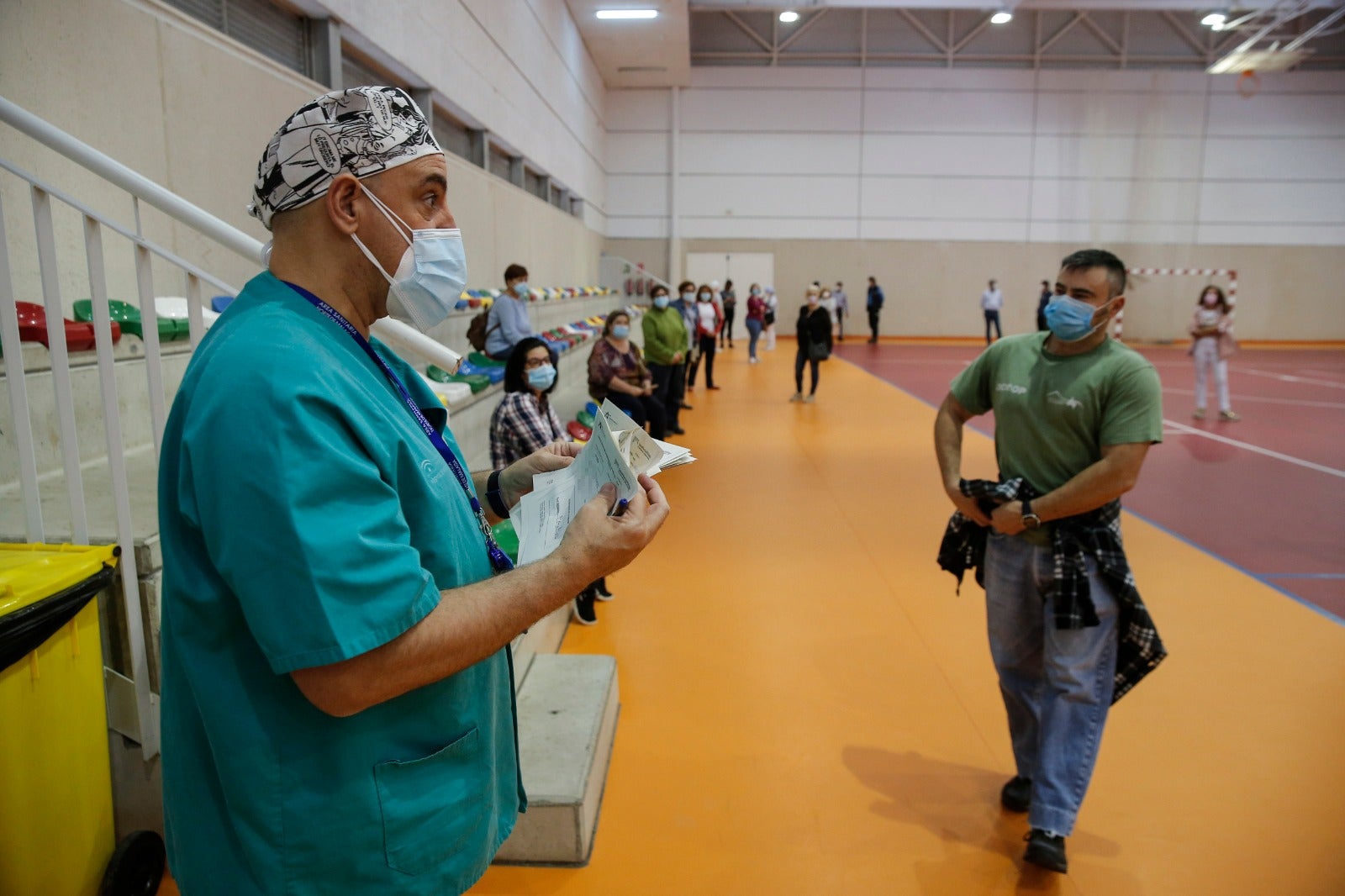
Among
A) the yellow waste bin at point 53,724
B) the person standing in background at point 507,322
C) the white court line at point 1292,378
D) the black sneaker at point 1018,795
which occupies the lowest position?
the black sneaker at point 1018,795

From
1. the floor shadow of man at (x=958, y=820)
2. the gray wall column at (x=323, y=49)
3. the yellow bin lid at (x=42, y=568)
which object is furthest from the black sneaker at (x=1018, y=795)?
the gray wall column at (x=323, y=49)

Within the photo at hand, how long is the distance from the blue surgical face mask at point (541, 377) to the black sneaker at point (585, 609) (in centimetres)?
115

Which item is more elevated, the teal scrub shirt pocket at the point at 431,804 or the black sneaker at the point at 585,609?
the teal scrub shirt pocket at the point at 431,804

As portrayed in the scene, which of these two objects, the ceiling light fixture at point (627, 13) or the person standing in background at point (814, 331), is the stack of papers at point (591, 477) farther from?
the ceiling light fixture at point (627, 13)

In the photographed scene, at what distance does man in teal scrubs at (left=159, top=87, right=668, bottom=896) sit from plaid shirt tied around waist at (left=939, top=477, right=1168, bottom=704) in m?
1.81

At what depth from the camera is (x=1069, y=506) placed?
267cm

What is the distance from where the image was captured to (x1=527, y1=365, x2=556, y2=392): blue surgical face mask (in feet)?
14.5

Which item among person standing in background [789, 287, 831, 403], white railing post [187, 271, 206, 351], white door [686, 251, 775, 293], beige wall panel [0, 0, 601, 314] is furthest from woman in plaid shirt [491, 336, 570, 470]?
white door [686, 251, 775, 293]

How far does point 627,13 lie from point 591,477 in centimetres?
1903

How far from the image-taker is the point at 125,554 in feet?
7.11

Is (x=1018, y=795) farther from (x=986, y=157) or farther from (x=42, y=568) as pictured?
(x=986, y=157)

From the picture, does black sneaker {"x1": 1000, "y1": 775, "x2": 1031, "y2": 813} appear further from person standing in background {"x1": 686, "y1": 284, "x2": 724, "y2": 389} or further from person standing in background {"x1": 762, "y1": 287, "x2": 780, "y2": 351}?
person standing in background {"x1": 762, "y1": 287, "x2": 780, "y2": 351}

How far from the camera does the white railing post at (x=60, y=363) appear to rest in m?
2.07

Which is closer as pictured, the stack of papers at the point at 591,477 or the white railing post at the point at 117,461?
the stack of papers at the point at 591,477
